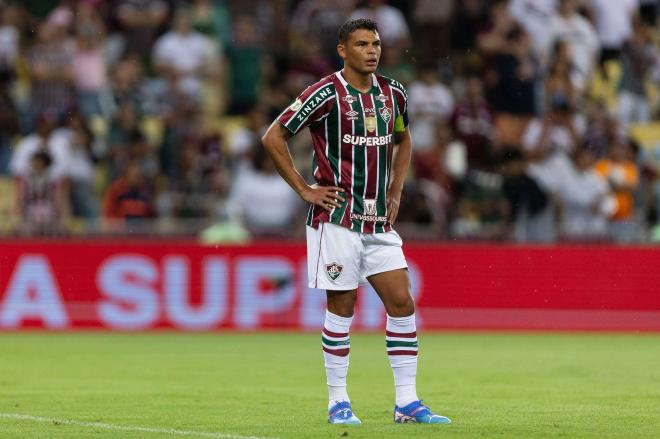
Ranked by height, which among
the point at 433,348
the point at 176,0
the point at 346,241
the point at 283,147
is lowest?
the point at 433,348

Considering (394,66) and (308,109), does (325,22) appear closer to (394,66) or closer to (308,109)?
(394,66)

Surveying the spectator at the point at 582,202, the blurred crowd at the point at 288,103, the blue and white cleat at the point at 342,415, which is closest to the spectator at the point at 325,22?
the blurred crowd at the point at 288,103

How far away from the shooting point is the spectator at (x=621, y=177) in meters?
19.3

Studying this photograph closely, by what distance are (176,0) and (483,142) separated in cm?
550

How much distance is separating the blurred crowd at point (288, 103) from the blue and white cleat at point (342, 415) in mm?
9679

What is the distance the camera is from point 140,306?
18.6 meters

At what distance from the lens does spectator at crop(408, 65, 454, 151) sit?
20.7 meters

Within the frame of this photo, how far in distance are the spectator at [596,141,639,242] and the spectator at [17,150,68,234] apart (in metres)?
7.05

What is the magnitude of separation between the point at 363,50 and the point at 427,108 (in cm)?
1183

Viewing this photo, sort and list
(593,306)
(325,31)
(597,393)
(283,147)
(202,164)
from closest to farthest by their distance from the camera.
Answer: (283,147) < (597,393) < (593,306) < (202,164) < (325,31)

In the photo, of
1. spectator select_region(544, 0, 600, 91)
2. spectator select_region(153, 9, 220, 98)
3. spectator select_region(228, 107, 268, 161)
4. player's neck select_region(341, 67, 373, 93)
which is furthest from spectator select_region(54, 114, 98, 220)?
player's neck select_region(341, 67, 373, 93)

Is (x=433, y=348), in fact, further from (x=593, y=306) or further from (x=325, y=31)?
(x=325, y=31)

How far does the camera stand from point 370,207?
9.22 m

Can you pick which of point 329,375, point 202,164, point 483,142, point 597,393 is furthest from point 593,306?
point 329,375
